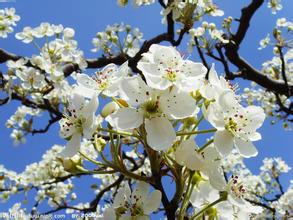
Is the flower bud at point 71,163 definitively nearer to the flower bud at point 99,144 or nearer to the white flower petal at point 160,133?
the flower bud at point 99,144

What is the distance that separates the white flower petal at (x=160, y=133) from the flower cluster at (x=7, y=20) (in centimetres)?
410

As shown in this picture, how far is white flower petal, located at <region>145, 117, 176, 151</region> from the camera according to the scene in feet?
4.46

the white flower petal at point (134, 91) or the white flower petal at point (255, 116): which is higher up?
the white flower petal at point (134, 91)

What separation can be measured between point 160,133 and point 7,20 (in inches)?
169

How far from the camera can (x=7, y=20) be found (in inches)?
201

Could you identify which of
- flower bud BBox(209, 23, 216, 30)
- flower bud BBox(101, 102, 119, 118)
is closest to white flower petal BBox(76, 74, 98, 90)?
flower bud BBox(101, 102, 119, 118)

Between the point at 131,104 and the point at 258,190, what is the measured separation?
7.37 metres

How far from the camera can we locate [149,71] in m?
1.52

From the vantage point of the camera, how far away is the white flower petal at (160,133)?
136 centimetres

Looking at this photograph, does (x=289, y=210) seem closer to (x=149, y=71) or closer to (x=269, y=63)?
(x=269, y=63)

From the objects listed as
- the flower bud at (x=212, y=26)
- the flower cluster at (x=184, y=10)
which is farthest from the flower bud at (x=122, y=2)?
the flower bud at (x=212, y=26)

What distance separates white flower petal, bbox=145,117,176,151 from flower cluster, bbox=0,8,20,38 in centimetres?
410

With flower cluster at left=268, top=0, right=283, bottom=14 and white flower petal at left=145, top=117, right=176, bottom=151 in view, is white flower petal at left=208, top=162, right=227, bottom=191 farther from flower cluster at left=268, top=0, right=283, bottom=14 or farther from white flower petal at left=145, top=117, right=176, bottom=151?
flower cluster at left=268, top=0, right=283, bottom=14

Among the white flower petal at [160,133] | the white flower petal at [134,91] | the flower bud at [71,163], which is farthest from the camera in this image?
the flower bud at [71,163]
